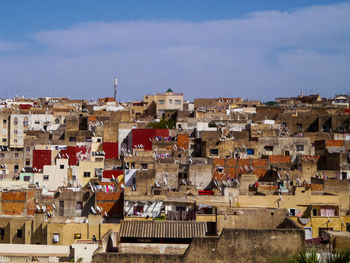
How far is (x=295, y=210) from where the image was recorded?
32438 millimetres

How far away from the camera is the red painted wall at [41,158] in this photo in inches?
1917

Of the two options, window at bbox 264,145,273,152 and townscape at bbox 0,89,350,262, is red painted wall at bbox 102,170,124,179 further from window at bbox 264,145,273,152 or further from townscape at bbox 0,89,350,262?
window at bbox 264,145,273,152

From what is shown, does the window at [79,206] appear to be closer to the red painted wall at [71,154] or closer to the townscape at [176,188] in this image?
the townscape at [176,188]

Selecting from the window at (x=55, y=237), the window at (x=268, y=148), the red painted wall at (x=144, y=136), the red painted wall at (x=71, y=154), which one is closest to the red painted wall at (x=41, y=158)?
the red painted wall at (x=71, y=154)

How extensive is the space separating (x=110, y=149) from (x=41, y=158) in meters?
5.64

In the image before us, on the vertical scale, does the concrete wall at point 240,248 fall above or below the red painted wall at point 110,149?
below

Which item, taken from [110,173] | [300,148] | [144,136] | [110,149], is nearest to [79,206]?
[110,173]

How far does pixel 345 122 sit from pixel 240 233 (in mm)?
42117

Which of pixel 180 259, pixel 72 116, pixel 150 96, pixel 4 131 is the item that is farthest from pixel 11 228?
pixel 150 96

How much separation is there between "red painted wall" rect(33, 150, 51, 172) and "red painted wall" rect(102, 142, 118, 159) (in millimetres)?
4665

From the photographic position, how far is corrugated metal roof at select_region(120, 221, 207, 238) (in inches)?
877

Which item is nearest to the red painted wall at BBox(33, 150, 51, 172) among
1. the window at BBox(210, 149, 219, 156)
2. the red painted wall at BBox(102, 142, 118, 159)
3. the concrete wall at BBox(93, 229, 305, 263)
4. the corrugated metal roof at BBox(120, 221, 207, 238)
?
the red painted wall at BBox(102, 142, 118, 159)

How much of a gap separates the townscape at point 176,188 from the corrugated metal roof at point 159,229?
4cm

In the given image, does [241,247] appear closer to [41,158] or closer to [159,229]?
[159,229]
